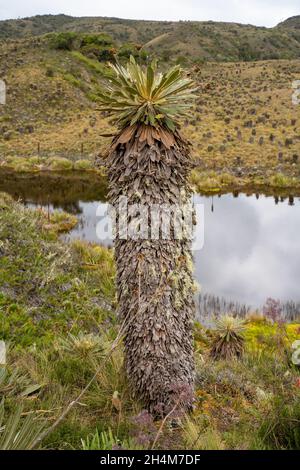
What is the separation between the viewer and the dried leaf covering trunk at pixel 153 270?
477 cm

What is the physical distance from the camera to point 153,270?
478 centimetres

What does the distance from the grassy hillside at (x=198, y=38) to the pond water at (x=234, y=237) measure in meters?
51.3

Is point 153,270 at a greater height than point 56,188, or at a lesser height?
greater

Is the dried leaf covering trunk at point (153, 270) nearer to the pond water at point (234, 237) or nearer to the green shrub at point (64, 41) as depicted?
the pond water at point (234, 237)

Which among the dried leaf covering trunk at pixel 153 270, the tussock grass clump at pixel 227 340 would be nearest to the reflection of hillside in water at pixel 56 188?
the tussock grass clump at pixel 227 340

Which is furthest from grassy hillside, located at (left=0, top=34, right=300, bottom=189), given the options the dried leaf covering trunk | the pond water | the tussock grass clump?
the dried leaf covering trunk

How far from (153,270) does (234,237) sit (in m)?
13.6

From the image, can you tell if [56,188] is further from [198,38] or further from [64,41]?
[198,38]

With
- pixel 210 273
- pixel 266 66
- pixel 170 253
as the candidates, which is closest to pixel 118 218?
pixel 170 253

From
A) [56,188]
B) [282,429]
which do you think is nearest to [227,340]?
[282,429]

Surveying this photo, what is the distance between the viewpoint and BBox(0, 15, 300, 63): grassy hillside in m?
83.4

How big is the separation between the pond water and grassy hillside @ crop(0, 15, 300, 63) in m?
51.3

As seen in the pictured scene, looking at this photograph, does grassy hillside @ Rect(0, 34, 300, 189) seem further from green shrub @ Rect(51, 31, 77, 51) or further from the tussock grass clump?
the tussock grass clump
